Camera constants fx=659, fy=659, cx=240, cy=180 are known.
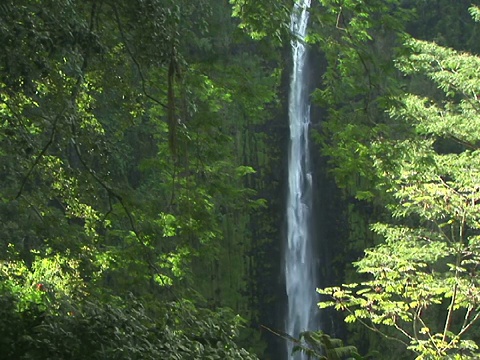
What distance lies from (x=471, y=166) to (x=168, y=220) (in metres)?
4.60

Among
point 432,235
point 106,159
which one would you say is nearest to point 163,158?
point 106,159

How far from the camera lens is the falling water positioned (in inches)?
738

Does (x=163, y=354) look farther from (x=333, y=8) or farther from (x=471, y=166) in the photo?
(x=471, y=166)

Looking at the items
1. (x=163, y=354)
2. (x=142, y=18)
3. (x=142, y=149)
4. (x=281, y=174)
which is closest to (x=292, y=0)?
(x=142, y=18)

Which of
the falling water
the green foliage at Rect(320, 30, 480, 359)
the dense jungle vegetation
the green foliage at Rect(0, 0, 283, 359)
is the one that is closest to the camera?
the green foliage at Rect(0, 0, 283, 359)

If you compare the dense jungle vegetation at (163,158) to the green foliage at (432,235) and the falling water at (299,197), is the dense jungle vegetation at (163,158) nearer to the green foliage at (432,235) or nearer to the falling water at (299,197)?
the green foliage at (432,235)

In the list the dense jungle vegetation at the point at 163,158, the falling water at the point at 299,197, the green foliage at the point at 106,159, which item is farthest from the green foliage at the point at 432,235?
the falling water at the point at 299,197

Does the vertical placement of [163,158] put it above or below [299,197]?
below

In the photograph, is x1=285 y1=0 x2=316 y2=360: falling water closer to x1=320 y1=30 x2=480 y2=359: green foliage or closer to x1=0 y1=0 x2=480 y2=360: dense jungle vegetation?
x1=0 y1=0 x2=480 y2=360: dense jungle vegetation

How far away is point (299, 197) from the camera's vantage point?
1931 centimetres

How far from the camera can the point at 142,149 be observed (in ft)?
55.1

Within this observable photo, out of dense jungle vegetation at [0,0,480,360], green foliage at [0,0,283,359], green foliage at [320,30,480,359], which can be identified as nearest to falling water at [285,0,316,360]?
dense jungle vegetation at [0,0,480,360]

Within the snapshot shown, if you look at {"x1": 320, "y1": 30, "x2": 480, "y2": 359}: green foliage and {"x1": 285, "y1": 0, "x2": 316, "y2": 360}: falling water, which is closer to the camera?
{"x1": 320, "y1": 30, "x2": 480, "y2": 359}: green foliage

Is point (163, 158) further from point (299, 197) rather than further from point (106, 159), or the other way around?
point (299, 197)
